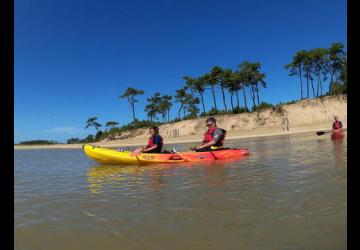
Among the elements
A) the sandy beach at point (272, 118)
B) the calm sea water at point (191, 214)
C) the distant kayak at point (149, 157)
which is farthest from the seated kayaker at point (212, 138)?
the sandy beach at point (272, 118)

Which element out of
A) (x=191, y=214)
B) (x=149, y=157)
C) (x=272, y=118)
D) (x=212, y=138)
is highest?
(x=272, y=118)

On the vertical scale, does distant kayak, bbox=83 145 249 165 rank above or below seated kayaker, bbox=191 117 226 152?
below

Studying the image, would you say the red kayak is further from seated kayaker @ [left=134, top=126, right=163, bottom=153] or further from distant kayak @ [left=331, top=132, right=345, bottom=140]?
seated kayaker @ [left=134, top=126, right=163, bottom=153]

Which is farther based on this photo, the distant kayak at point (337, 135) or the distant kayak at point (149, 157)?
the distant kayak at point (337, 135)

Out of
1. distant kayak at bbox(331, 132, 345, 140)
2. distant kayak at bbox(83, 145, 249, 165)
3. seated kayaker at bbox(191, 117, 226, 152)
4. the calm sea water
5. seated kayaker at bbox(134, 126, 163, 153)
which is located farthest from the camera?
distant kayak at bbox(331, 132, 345, 140)

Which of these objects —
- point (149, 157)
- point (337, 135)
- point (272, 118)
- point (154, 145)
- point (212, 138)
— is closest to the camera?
point (149, 157)

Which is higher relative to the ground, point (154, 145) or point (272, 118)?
point (272, 118)

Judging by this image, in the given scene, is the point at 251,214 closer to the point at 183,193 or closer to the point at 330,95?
the point at 183,193

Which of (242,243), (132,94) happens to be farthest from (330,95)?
(242,243)

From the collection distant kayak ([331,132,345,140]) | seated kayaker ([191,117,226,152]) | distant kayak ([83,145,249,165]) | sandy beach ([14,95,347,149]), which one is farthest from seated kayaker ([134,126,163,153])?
sandy beach ([14,95,347,149])

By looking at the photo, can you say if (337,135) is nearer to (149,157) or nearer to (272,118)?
(149,157)

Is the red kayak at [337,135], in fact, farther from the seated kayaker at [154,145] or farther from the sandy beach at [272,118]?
the sandy beach at [272,118]

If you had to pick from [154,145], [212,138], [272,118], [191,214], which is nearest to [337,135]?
[212,138]
